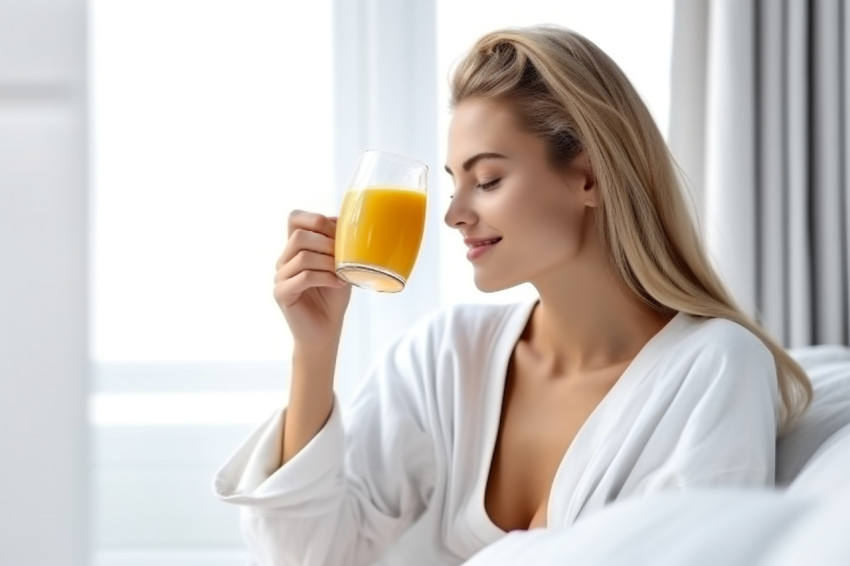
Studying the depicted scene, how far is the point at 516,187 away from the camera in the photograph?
1771 mm

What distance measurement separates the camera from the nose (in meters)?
1.78

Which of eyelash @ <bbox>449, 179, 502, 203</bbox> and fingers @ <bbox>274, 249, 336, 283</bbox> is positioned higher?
eyelash @ <bbox>449, 179, 502, 203</bbox>

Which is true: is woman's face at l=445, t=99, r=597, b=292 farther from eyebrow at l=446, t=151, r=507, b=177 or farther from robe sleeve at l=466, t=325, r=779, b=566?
robe sleeve at l=466, t=325, r=779, b=566

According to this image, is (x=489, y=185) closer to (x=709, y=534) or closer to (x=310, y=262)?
(x=310, y=262)

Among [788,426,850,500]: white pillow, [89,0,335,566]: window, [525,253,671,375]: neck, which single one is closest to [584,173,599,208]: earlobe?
[525,253,671,375]: neck

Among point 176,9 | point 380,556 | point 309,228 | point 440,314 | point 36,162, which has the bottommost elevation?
point 380,556

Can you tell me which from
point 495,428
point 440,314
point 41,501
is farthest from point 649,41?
point 41,501

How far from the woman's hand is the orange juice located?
109 millimetres

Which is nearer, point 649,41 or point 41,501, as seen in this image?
point 41,501

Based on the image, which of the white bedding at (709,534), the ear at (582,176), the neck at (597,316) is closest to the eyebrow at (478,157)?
the ear at (582,176)

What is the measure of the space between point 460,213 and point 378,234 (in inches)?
8.7

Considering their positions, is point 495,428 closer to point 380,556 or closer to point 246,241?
point 380,556

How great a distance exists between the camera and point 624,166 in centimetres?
174

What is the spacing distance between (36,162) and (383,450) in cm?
86
